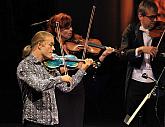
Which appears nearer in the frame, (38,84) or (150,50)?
(38,84)

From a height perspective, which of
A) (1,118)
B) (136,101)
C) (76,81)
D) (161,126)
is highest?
(76,81)

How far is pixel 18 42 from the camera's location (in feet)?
18.8

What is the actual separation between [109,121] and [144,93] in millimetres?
1336

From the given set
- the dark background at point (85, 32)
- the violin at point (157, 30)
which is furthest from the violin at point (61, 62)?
the dark background at point (85, 32)

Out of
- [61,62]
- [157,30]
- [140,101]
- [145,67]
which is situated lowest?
[140,101]

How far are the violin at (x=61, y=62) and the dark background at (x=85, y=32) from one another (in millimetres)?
1579

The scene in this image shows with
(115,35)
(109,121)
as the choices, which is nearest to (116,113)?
(109,121)

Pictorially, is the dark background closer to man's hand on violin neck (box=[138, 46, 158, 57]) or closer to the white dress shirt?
the white dress shirt

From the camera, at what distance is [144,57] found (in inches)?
154

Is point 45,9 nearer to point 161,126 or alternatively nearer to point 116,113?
point 116,113

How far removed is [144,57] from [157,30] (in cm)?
26

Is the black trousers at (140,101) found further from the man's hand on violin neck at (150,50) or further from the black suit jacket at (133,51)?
the man's hand on violin neck at (150,50)

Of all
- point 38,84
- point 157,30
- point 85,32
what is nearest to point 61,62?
point 38,84

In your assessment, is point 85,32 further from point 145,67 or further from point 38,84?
point 38,84
